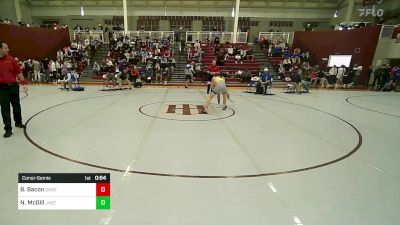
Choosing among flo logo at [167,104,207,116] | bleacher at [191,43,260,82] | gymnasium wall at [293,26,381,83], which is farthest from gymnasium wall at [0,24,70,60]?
gymnasium wall at [293,26,381,83]

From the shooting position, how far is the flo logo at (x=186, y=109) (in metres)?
7.74

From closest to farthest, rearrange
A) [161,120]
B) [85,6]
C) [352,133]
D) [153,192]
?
[153,192] → [352,133] → [161,120] → [85,6]

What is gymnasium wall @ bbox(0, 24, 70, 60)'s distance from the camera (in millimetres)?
17016

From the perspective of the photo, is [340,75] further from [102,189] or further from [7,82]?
[102,189]

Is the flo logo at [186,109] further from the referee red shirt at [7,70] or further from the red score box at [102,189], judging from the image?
the red score box at [102,189]

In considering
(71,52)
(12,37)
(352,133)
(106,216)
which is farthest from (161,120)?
(12,37)

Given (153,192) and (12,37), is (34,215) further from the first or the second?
(12,37)

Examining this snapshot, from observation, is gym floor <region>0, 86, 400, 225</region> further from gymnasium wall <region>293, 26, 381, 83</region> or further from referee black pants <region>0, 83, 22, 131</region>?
gymnasium wall <region>293, 26, 381, 83</region>

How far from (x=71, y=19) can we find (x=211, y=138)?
1092 inches

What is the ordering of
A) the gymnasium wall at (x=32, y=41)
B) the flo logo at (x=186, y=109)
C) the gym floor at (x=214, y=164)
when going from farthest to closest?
the gymnasium wall at (x=32, y=41) < the flo logo at (x=186, y=109) < the gym floor at (x=214, y=164)

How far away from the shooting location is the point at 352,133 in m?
6.12
